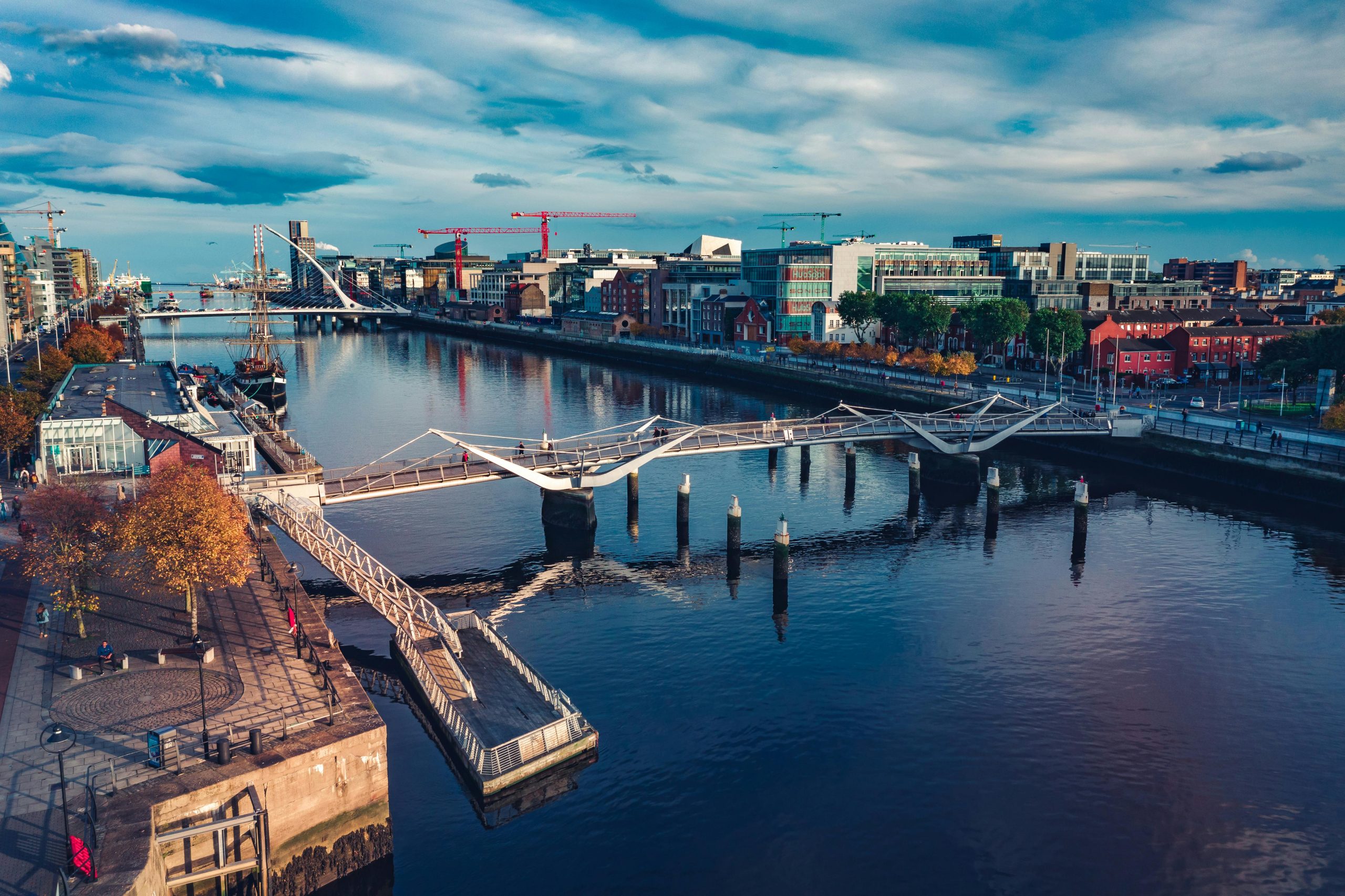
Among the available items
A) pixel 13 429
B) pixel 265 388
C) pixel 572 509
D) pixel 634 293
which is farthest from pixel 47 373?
pixel 634 293

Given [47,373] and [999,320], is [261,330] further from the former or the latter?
[999,320]

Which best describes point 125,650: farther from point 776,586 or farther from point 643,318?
point 643,318

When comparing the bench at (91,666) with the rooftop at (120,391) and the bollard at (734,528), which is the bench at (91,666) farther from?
the rooftop at (120,391)

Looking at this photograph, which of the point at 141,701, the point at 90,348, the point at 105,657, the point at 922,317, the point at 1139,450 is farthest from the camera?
the point at 922,317

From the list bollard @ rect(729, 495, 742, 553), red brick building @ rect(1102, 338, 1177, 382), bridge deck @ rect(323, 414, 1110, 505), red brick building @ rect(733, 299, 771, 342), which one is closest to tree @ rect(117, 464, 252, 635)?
bridge deck @ rect(323, 414, 1110, 505)

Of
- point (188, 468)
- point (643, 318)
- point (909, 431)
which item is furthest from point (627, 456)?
point (643, 318)

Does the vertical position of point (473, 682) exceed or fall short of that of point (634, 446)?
it falls short
